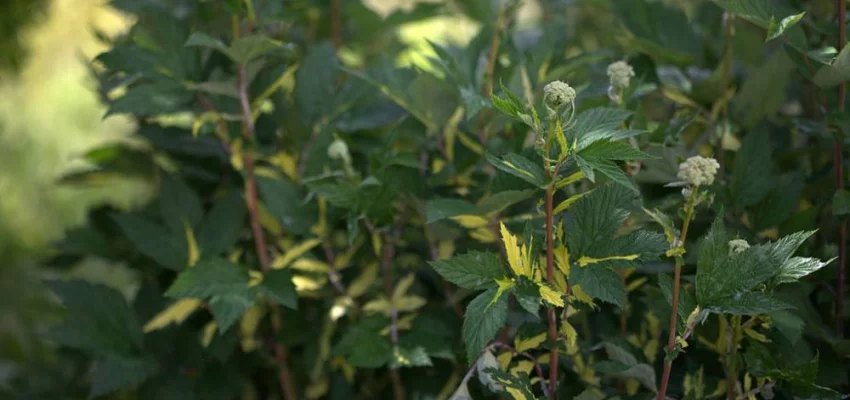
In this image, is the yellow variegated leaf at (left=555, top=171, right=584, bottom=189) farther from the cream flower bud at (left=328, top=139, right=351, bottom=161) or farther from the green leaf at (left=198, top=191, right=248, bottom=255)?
the green leaf at (left=198, top=191, right=248, bottom=255)

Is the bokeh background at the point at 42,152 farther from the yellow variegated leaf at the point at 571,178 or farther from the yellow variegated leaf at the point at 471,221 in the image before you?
the yellow variegated leaf at the point at 571,178

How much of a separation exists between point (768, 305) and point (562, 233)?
0.16 meters

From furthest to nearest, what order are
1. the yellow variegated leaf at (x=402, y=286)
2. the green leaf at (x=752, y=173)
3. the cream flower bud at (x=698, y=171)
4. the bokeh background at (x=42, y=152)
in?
the bokeh background at (x=42, y=152) < the yellow variegated leaf at (x=402, y=286) < the green leaf at (x=752, y=173) < the cream flower bud at (x=698, y=171)

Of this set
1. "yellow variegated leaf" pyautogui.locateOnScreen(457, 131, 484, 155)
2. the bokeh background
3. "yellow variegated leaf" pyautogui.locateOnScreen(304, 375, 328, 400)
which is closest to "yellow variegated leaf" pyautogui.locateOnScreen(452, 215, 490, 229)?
"yellow variegated leaf" pyautogui.locateOnScreen(457, 131, 484, 155)

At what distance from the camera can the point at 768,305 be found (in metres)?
0.61

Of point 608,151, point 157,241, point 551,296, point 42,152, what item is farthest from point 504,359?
point 42,152

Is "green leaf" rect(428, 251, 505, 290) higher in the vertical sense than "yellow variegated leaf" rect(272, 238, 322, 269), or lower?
higher

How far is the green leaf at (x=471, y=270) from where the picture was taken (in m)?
0.66

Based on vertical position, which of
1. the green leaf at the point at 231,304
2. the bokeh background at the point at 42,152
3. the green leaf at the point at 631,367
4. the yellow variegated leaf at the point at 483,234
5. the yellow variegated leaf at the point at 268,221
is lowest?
the bokeh background at the point at 42,152

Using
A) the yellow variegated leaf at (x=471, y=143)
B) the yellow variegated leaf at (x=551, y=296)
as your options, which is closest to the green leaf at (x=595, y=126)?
the yellow variegated leaf at (x=551, y=296)

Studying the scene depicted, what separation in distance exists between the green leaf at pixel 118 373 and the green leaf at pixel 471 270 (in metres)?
0.48

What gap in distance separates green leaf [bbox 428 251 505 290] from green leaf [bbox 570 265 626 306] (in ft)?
0.19

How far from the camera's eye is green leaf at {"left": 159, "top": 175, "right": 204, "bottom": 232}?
100 cm

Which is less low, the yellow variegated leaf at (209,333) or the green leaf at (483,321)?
the green leaf at (483,321)
